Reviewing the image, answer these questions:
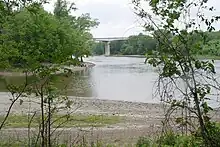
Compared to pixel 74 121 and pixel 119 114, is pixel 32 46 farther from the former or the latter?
pixel 119 114

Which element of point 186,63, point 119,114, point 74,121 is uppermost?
point 186,63

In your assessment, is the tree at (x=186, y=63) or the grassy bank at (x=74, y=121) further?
the grassy bank at (x=74, y=121)

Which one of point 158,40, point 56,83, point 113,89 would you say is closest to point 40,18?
point 56,83

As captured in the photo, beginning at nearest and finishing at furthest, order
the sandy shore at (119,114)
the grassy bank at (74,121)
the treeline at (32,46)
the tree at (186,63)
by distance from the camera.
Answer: the tree at (186,63)
the treeline at (32,46)
the sandy shore at (119,114)
the grassy bank at (74,121)

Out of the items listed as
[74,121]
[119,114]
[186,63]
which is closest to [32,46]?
[186,63]

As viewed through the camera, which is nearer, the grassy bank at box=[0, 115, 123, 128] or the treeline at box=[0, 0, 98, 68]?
the treeline at box=[0, 0, 98, 68]

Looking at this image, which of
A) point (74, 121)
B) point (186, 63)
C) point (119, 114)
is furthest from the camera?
point (119, 114)

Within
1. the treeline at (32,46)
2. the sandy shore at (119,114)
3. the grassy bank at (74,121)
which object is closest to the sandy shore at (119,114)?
the sandy shore at (119,114)

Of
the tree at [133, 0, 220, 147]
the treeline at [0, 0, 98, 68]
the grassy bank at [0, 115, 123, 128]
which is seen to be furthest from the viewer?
the grassy bank at [0, 115, 123, 128]

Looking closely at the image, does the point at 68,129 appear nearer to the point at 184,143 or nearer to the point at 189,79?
the point at 184,143

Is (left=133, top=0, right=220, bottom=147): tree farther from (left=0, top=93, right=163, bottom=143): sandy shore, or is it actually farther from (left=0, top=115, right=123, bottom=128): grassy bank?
(left=0, top=115, right=123, bottom=128): grassy bank

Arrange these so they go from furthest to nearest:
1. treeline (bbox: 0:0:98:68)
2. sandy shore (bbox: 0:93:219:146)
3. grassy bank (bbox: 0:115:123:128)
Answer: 1. grassy bank (bbox: 0:115:123:128)
2. sandy shore (bbox: 0:93:219:146)
3. treeline (bbox: 0:0:98:68)

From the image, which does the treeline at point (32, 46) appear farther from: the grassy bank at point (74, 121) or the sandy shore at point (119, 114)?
the grassy bank at point (74, 121)

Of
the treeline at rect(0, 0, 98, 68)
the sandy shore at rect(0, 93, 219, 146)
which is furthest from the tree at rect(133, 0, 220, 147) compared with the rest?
the sandy shore at rect(0, 93, 219, 146)
